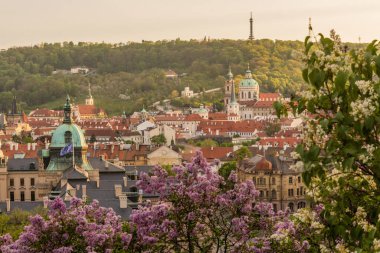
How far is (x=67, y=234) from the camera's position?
2288 cm

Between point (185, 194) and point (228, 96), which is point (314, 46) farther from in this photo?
point (228, 96)

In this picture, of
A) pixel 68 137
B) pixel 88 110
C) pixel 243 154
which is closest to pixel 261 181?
pixel 68 137

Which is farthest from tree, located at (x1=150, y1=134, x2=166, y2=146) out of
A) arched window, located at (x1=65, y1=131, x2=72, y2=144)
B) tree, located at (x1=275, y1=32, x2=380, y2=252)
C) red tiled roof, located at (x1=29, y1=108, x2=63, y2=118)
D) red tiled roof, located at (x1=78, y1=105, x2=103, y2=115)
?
tree, located at (x1=275, y1=32, x2=380, y2=252)

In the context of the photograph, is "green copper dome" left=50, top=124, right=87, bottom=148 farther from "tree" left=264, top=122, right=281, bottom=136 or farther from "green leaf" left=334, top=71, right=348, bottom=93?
"tree" left=264, top=122, right=281, bottom=136

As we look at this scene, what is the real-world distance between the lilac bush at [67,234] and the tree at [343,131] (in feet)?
37.1

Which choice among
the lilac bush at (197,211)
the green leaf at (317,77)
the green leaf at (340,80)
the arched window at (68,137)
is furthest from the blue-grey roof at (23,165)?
the green leaf at (340,80)

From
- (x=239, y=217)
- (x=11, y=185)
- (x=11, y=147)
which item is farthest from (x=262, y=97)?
(x=239, y=217)

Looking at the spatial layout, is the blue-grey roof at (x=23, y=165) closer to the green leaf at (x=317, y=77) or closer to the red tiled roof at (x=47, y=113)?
the green leaf at (x=317, y=77)

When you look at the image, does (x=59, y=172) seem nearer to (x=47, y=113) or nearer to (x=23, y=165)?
(x=23, y=165)

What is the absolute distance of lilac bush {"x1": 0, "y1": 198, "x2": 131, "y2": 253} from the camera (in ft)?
73.3

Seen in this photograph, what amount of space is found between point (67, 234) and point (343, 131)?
13.1 m

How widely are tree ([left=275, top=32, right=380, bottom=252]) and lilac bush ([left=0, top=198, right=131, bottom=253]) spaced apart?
37.1ft

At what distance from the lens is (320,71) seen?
436 inches

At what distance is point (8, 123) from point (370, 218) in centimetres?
14545
